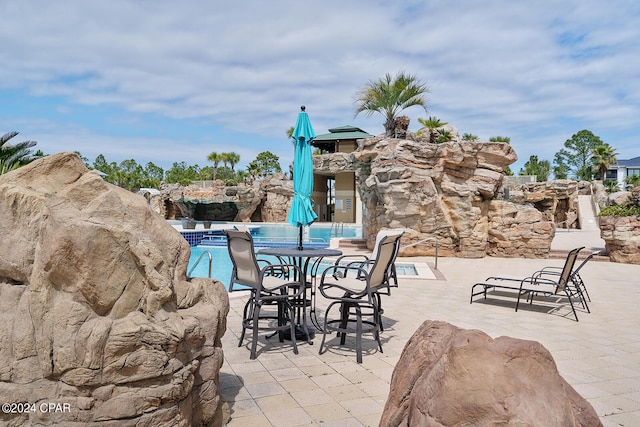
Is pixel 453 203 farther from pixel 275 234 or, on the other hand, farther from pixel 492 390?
pixel 275 234

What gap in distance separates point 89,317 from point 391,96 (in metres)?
17.8

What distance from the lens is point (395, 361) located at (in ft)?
14.1

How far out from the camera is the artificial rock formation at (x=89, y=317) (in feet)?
7.19

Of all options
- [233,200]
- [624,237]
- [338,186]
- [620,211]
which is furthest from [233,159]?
[624,237]

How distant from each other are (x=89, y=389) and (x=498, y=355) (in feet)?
6.48

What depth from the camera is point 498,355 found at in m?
1.74

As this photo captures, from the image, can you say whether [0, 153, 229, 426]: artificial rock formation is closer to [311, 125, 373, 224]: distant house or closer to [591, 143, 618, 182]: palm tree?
[311, 125, 373, 224]: distant house

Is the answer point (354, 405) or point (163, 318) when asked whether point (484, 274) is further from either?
point (163, 318)

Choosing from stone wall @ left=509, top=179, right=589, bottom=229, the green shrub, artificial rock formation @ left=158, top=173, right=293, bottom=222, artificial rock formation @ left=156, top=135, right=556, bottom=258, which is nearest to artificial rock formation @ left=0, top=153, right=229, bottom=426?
artificial rock formation @ left=156, top=135, right=556, bottom=258

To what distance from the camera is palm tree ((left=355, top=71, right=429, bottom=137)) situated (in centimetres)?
1841

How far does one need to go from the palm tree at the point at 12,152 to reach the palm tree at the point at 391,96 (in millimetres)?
12682

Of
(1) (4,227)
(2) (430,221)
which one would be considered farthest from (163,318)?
(2) (430,221)

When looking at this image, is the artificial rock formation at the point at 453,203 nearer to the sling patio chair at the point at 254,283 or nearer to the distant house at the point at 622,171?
the sling patio chair at the point at 254,283

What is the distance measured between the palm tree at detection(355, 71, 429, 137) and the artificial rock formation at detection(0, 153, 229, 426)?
17.2m
